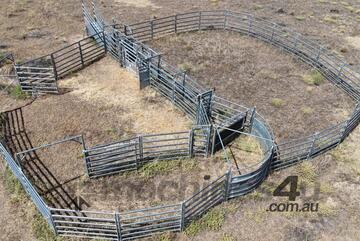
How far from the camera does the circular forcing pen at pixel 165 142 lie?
37.1 feet

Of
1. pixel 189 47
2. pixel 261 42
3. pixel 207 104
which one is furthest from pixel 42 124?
pixel 261 42

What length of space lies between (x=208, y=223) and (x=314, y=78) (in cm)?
1031

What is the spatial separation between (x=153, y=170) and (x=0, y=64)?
1065cm

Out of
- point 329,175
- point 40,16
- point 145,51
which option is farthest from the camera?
point 40,16

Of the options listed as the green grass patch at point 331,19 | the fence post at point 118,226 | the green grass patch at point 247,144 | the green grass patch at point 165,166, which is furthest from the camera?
the green grass patch at point 331,19

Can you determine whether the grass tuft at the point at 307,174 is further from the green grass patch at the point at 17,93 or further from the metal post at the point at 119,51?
the green grass patch at the point at 17,93

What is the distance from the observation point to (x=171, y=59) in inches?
773

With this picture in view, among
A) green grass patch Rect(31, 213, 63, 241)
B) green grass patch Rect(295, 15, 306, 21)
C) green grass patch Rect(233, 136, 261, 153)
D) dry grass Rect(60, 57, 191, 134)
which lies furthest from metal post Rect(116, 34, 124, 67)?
green grass patch Rect(295, 15, 306, 21)

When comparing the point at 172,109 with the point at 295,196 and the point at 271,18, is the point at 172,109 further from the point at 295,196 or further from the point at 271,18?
the point at 271,18

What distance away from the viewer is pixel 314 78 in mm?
18484

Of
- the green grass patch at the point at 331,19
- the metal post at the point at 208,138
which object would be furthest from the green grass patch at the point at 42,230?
the green grass patch at the point at 331,19

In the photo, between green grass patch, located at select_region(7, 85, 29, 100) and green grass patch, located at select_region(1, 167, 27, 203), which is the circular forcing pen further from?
green grass patch, located at select_region(1, 167, 27, 203)

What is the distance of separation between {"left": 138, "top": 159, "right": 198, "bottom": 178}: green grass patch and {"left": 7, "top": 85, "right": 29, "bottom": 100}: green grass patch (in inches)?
275

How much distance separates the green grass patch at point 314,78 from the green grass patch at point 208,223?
933cm
